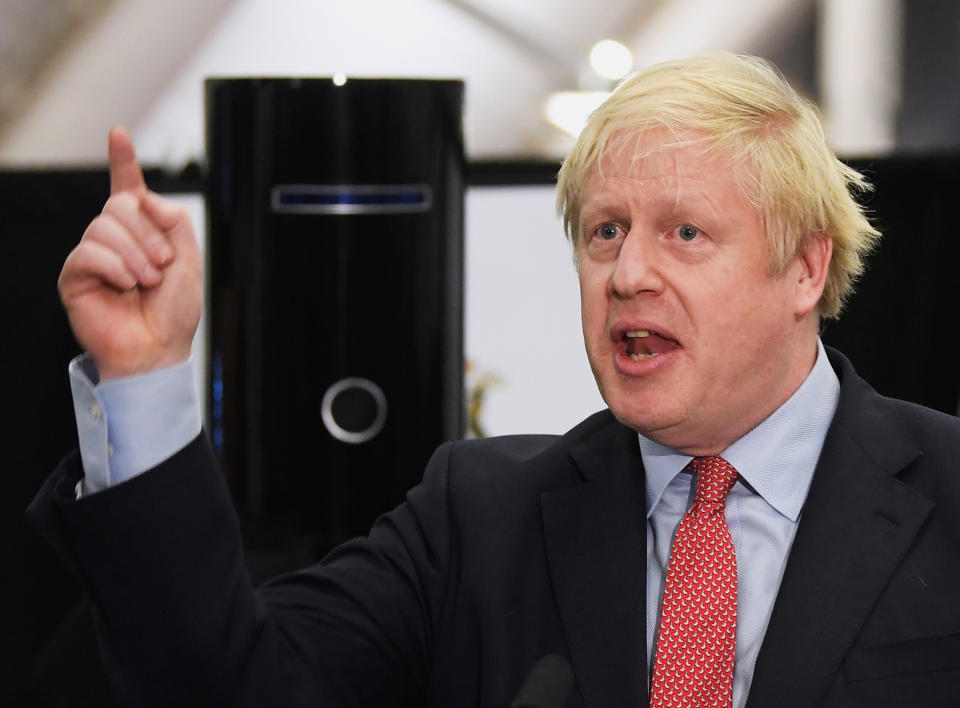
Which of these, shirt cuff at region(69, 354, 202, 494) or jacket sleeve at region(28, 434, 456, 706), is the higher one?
shirt cuff at region(69, 354, 202, 494)

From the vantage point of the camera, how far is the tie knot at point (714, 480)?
4.38 ft

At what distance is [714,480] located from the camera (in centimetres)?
134

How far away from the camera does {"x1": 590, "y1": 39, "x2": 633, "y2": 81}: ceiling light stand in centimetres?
260

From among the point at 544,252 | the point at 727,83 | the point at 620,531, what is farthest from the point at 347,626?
the point at 544,252

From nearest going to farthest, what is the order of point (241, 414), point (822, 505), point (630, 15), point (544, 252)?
point (822, 505)
point (241, 414)
point (544, 252)
point (630, 15)

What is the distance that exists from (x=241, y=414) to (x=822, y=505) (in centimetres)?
82

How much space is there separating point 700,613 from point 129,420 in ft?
1.83

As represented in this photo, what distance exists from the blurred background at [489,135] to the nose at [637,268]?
3.54 ft

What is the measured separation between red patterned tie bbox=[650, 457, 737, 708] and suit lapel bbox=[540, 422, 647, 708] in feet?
0.08

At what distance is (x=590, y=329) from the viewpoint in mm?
1321

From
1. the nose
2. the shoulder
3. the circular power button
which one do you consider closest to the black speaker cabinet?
the circular power button

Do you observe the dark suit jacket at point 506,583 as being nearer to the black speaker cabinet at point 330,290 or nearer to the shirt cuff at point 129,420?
the shirt cuff at point 129,420

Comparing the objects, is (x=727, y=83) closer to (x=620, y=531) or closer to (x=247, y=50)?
(x=620, y=531)

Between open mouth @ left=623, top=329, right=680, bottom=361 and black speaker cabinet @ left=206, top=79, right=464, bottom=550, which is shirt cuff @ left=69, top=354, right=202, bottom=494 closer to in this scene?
open mouth @ left=623, top=329, right=680, bottom=361
